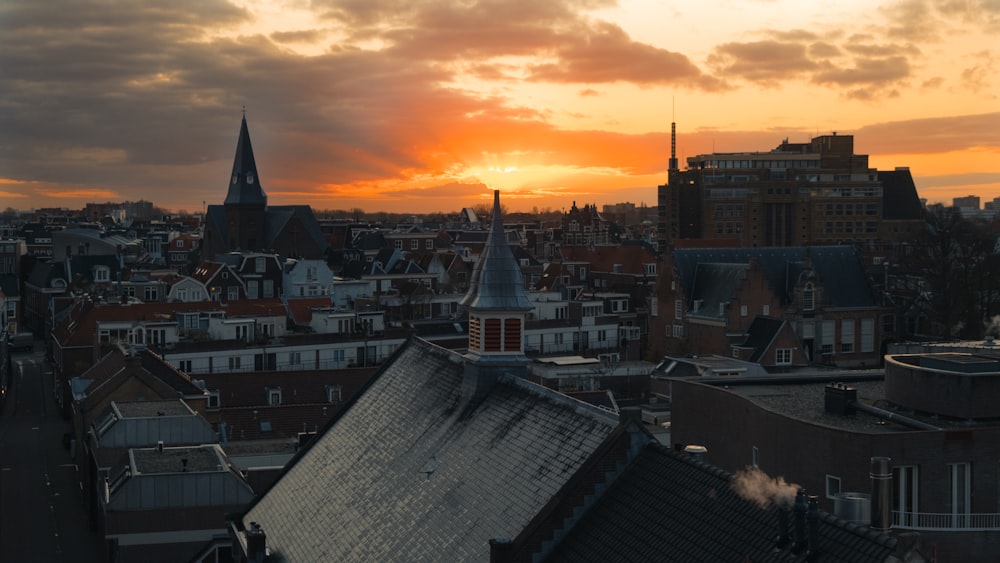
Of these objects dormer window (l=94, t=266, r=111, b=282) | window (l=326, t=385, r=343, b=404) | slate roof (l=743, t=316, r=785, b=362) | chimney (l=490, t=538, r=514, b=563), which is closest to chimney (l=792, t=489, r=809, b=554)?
chimney (l=490, t=538, r=514, b=563)

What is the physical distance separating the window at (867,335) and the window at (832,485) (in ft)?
201

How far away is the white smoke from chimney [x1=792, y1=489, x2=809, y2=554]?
623 millimetres

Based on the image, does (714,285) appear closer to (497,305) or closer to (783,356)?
(783,356)

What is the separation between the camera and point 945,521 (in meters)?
31.2

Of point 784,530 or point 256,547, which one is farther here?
point 256,547

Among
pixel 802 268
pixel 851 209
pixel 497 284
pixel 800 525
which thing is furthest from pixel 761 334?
pixel 851 209

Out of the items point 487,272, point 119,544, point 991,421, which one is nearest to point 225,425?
point 119,544

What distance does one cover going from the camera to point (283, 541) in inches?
1128

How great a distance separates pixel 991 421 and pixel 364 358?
53.0m

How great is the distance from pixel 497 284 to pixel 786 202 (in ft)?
488

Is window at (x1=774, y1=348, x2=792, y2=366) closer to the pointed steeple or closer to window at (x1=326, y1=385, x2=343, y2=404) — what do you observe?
window at (x1=326, y1=385, x2=343, y2=404)

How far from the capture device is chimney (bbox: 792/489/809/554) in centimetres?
1630

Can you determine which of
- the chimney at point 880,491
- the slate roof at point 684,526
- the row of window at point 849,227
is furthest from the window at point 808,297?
the row of window at point 849,227

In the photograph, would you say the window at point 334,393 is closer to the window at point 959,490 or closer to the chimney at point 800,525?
the window at point 959,490
